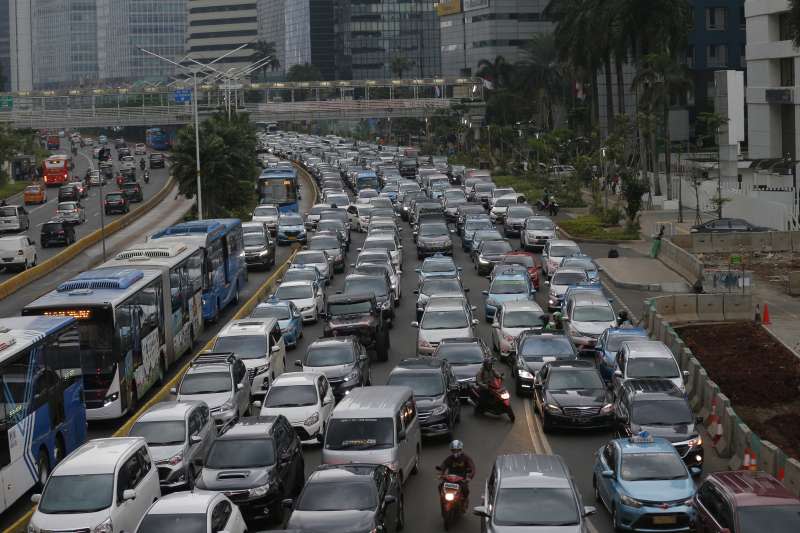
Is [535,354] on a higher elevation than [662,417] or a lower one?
higher

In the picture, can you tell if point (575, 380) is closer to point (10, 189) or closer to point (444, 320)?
point (444, 320)

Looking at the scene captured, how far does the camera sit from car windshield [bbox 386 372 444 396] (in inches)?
989

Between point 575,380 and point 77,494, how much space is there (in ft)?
36.0

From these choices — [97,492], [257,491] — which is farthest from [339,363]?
Answer: [97,492]

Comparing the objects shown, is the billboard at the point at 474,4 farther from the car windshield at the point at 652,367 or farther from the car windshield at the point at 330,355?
the car windshield at the point at 652,367

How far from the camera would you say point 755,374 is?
3325 centimetres

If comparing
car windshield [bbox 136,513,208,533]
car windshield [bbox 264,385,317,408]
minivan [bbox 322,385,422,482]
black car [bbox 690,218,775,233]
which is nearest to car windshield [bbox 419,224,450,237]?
black car [bbox 690,218,775,233]

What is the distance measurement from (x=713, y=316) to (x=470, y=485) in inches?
835

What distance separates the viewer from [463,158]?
131500 millimetres

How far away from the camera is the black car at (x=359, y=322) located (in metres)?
34.2

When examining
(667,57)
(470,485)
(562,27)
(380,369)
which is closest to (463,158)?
(562,27)

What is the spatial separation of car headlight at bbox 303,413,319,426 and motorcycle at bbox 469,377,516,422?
3.88m

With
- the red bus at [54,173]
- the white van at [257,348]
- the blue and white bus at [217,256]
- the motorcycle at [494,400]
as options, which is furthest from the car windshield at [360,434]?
the red bus at [54,173]

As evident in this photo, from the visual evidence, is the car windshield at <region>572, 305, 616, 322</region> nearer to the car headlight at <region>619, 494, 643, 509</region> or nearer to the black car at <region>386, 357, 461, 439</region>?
the black car at <region>386, 357, 461, 439</region>
